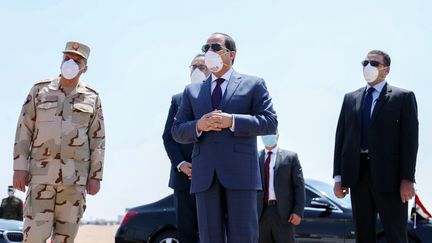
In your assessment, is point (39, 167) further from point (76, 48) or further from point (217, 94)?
point (217, 94)

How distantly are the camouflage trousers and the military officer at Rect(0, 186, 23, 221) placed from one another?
16.0 m

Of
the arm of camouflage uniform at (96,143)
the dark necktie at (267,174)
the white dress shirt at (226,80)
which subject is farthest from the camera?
the dark necktie at (267,174)

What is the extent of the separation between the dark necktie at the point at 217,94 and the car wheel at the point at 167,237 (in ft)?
21.1

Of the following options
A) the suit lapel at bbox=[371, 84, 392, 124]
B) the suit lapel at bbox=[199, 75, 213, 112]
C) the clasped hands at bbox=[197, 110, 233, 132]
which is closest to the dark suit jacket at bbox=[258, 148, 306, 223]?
the suit lapel at bbox=[371, 84, 392, 124]

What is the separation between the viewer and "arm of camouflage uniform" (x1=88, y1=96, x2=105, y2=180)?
771 cm

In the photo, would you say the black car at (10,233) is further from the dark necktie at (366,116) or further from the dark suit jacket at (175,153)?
the dark necktie at (366,116)

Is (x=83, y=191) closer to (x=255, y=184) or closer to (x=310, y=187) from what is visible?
(x=255, y=184)

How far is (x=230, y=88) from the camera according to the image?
671cm

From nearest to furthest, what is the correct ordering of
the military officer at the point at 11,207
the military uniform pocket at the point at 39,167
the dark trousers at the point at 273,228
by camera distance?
the military uniform pocket at the point at 39,167 → the dark trousers at the point at 273,228 → the military officer at the point at 11,207

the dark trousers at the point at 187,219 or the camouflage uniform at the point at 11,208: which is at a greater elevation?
the dark trousers at the point at 187,219

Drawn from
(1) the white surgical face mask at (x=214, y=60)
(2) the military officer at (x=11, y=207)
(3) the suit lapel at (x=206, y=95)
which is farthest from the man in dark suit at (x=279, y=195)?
(2) the military officer at (x=11, y=207)

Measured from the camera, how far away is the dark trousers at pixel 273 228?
10133 mm

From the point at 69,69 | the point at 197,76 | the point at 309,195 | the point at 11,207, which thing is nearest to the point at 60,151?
the point at 69,69

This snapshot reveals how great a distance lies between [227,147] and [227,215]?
562 millimetres
